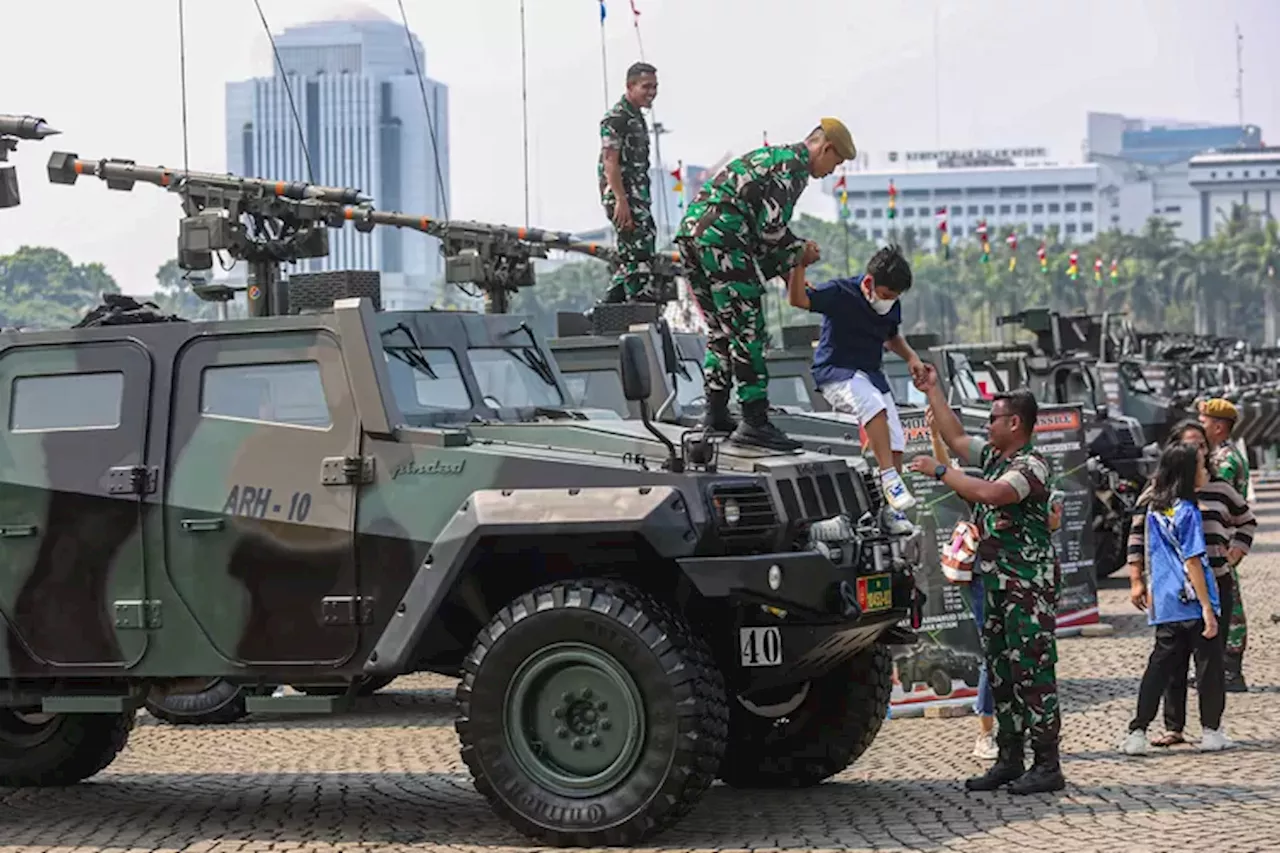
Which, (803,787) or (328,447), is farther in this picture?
(803,787)

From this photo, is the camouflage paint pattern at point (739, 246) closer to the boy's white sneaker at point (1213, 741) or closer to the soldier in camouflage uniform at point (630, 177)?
the boy's white sneaker at point (1213, 741)

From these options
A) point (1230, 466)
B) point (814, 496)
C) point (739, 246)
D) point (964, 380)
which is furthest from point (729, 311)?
point (964, 380)

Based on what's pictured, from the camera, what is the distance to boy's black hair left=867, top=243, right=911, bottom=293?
11.1 metres

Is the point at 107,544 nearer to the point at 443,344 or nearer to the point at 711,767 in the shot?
the point at 443,344

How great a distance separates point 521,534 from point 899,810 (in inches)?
80.5

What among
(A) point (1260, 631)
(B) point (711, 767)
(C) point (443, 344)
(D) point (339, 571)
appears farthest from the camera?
(A) point (1260, 631)

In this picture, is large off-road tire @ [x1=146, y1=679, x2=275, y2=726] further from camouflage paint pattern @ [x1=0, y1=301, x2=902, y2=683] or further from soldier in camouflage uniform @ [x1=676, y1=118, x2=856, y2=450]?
soldier in camouflage uniform @ [x1=676, y1=118, x2=856, y2=450]

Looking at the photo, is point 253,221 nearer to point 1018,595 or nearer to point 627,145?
point 627,145

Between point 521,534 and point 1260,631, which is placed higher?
point 521,534

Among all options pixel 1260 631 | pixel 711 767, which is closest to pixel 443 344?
pixel 711 767

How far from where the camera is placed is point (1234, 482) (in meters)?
14.4

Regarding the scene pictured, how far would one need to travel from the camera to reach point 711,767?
372 inches

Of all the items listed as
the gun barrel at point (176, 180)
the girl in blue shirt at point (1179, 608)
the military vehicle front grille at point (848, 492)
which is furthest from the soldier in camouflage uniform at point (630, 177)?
the military vehicle front grille at point (848, 492)

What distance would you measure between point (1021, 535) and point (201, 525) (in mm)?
3521
